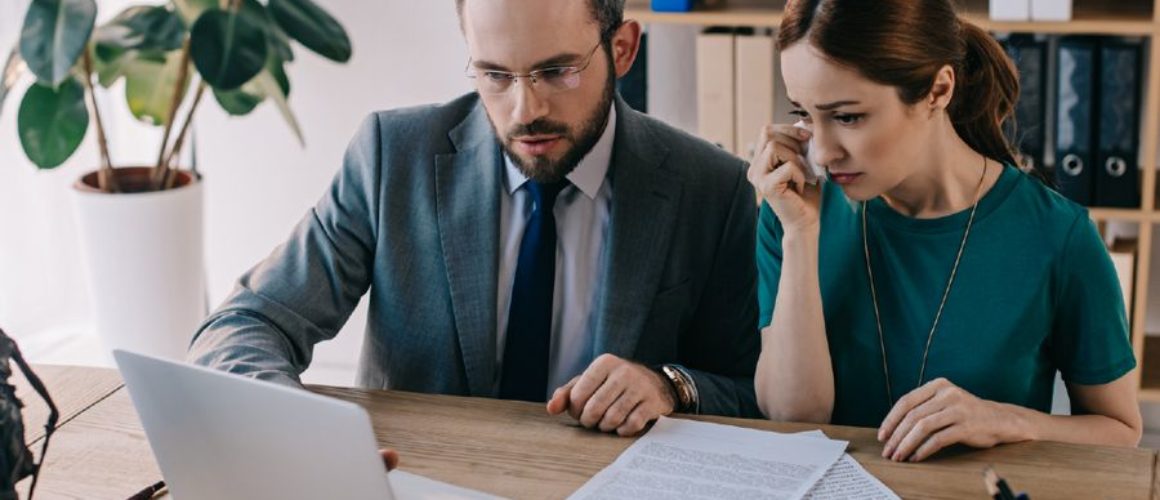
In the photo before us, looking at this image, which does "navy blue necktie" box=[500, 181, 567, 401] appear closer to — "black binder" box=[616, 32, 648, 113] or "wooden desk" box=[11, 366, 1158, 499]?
"wooden desk" box=[11, 366, 1158, 499]

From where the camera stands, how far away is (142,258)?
3371 mm

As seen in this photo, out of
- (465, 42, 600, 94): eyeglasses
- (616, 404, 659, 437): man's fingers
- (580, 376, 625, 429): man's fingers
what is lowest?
(616, 404, 659, 437): man's fingers

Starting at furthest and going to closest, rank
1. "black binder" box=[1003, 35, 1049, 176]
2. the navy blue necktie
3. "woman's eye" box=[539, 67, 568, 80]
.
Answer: "black binder" box=[1003, 35, 1049, 176] < the navy blue necktie < "woman's eye" box=[539, 67, 568, 80]

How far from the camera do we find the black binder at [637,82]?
10.5 feet

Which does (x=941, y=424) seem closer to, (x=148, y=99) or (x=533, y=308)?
(x=533, y=308)

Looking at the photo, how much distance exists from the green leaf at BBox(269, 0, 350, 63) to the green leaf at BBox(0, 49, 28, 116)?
552 mm

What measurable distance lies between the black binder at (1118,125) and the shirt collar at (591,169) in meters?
1.39

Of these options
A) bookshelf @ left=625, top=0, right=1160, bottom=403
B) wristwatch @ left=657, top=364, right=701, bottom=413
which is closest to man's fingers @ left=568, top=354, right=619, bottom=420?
wristwatch @ left=657, top=364, right=701, bottom=413

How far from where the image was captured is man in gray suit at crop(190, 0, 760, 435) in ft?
6.25

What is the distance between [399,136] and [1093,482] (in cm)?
99

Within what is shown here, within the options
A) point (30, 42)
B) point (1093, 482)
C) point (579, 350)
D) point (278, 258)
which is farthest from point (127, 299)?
point (1093, 482)

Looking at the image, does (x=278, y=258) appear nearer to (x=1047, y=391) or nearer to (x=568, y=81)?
(x=568, y=81)

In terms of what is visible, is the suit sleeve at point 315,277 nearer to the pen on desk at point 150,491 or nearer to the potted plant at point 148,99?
the pen on desk at point 150,491

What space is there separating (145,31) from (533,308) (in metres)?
1.63
